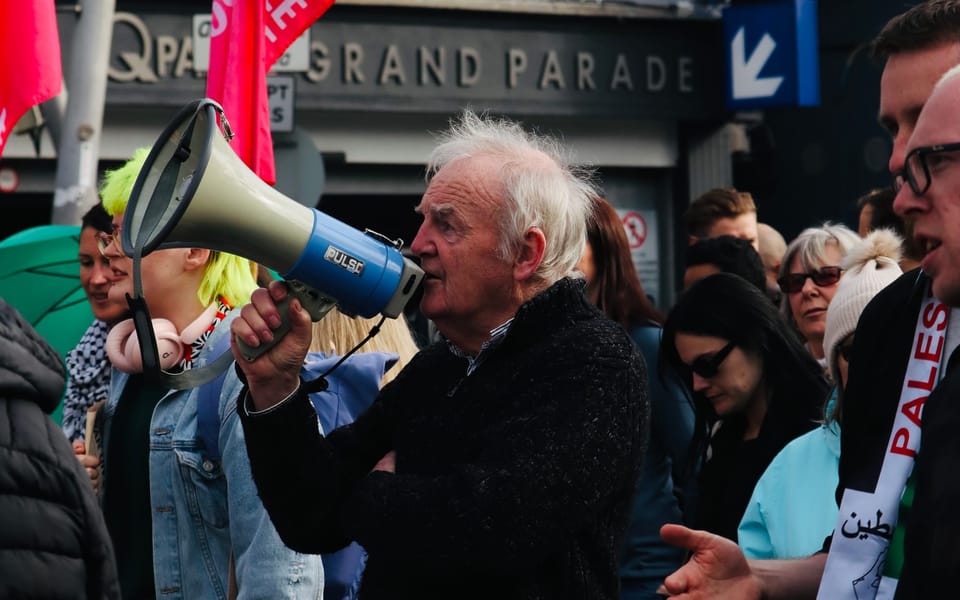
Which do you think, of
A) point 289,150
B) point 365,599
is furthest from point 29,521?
point 289,150

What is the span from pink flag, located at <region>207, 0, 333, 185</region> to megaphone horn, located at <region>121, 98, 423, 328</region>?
2.07 meters

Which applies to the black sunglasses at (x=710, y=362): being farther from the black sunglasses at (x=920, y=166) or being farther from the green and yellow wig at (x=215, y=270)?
the black sunglasses at (x=920, y=166)

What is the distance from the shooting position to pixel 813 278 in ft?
17.2

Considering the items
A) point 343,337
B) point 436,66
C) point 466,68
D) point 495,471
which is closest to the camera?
point 495,471

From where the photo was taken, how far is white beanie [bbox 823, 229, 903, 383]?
384 cm

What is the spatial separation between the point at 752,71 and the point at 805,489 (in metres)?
10.3

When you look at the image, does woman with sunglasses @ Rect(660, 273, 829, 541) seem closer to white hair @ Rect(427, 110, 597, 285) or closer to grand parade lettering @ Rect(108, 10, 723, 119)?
white hair @ Rect(427, 110, 597, 285)

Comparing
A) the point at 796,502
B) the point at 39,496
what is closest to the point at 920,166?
the point at 39,496

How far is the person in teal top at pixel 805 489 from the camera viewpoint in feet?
11.6

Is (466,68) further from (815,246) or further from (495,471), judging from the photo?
(495,471)

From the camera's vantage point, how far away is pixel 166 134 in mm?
2750

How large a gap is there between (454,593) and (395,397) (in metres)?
0.48

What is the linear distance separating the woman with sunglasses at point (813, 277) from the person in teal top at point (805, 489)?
1.31 metres

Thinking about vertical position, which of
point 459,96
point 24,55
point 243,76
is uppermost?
point 459,96
